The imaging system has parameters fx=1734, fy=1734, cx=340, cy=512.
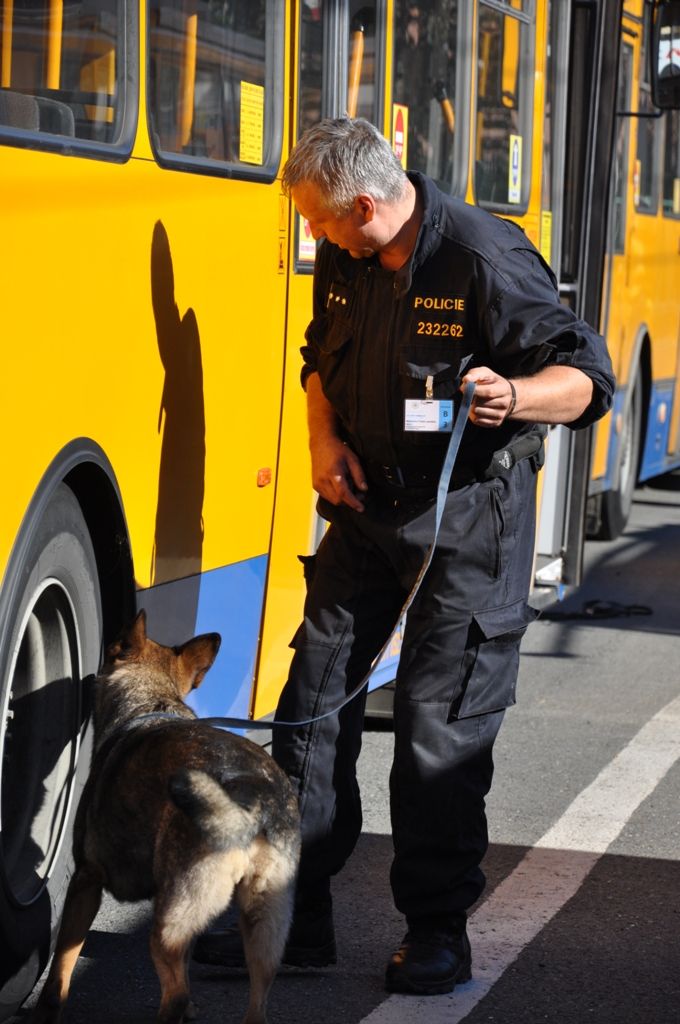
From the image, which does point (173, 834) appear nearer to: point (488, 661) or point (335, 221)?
point (488, 661)

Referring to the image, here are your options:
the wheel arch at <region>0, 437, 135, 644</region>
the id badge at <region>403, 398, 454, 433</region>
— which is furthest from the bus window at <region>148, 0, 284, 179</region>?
the id badge at <region>403, 398, 454, 433</region>

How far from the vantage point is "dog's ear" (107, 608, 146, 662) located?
388 centimetres

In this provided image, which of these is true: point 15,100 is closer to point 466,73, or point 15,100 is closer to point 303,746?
point 303,746

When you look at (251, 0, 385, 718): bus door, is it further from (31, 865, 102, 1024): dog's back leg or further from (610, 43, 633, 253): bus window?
(610, 43, 633, 253): bus window

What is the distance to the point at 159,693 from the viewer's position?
12.7 ft

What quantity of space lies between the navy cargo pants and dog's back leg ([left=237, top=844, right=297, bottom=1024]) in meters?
0.60

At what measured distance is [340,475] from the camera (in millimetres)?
4016

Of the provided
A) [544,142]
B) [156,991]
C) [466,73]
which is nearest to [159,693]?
[156,991]

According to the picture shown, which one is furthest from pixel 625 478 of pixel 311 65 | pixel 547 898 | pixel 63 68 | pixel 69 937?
pixel 69 937

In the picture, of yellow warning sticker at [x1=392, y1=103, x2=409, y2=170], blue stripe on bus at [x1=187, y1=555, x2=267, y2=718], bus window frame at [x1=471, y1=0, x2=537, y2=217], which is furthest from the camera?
bus window frame at [x1=471, y1=0, x2=537, y2=217]

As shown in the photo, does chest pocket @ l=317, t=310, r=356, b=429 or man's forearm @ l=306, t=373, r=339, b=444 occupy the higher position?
chest pocket @ l=317, t=310, r=356, b=429

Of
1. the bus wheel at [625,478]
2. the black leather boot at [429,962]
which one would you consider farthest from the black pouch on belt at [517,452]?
the bus wheel at [625,478]

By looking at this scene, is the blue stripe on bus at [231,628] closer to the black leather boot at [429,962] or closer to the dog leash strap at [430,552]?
the dog leash strap at [430,552]

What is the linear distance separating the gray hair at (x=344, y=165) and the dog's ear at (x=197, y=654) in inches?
39.8
